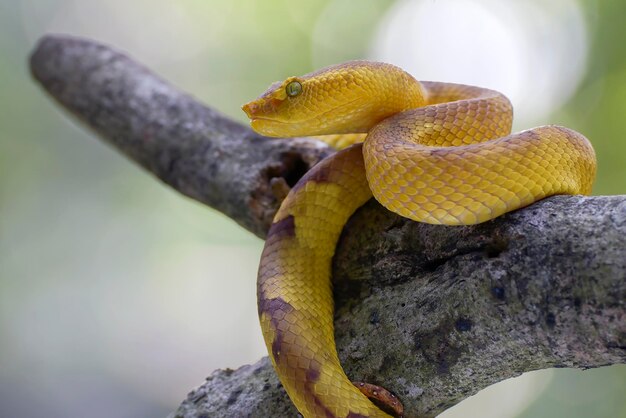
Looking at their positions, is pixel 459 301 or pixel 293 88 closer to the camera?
pixel 459 301

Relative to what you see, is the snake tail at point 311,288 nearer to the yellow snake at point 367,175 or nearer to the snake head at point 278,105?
the yellow snake at point 367,175

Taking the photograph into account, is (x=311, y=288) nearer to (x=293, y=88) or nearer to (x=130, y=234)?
(x=293, y=88)

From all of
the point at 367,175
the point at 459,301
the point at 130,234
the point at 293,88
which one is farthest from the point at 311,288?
the point at 130,234

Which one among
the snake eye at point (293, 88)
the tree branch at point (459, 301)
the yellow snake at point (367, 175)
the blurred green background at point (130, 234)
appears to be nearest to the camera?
the tree branch at point (459, 301)

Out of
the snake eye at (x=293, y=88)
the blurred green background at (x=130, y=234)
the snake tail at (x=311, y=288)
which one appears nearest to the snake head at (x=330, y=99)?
the snake eye at (x=293, y=88)

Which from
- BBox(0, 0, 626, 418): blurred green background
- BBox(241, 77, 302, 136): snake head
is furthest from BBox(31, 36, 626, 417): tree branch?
BBox(0, 0, 626, 418): blurred green background

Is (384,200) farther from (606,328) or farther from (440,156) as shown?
(606,328)

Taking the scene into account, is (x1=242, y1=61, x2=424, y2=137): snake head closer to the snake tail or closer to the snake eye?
the snake eye
